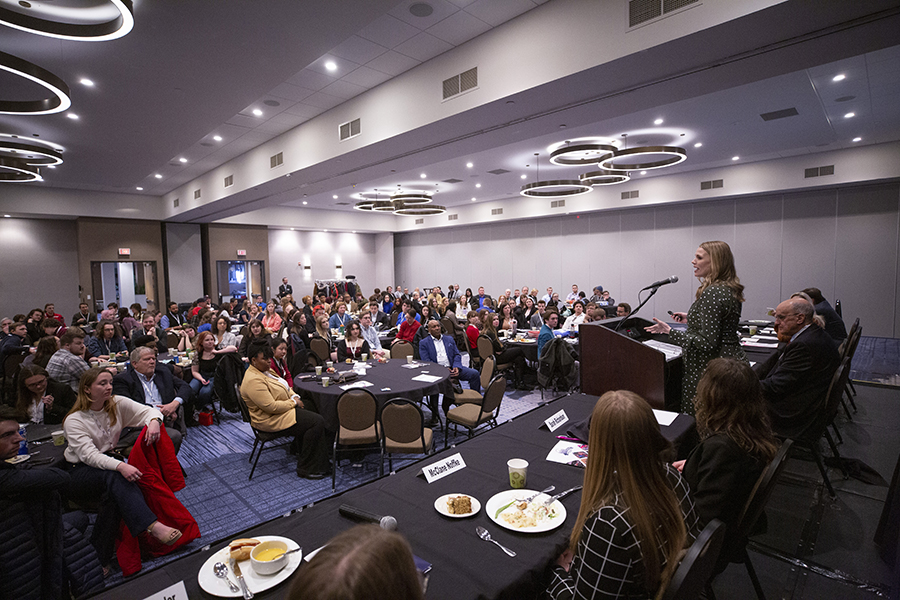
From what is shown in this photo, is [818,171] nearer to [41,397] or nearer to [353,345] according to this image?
[353,345]

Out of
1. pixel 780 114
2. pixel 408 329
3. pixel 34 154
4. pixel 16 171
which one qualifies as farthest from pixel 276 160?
pixel 780 114

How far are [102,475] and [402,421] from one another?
2211 millimetres

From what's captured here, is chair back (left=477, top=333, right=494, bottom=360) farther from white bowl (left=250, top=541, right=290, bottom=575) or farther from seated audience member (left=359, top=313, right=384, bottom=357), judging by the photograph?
white bowl (left=250, top=541, right=290, bottom=575)

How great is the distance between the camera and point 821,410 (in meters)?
3.56

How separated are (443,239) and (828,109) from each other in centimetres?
1479

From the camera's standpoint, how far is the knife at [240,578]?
1303mm

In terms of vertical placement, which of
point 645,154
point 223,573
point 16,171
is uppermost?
point 645,154

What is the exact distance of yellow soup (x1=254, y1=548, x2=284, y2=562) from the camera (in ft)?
4.61

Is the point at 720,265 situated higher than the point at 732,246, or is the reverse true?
the point at 732,246

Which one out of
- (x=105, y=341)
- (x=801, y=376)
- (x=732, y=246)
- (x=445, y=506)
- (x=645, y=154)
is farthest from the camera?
(x=732, y=246)

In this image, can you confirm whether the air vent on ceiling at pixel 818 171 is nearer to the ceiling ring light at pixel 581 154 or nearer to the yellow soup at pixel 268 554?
the ceiling ring light at pixel 581 154

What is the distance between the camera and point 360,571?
27.3 inches

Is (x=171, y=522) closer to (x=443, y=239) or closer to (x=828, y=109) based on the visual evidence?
(x=828, y=109)

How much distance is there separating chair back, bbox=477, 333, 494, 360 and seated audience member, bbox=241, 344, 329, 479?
313 cm
